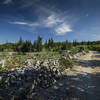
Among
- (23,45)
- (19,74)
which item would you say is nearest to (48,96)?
(19,74)

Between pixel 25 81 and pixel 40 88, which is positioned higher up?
pixel 25 81

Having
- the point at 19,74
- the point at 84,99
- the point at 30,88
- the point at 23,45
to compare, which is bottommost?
the point at 84,99

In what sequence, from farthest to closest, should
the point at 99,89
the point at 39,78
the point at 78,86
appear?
the point at 39,78 < the point at 78,86 < the point at 99,89

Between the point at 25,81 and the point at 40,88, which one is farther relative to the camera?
the point at 25,81

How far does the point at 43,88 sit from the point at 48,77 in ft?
2.11

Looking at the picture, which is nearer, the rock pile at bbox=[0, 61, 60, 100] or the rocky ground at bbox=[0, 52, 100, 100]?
the rocky ground at bbox=[0, 52, 100, 100]

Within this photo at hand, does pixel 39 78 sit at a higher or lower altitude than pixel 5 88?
higher

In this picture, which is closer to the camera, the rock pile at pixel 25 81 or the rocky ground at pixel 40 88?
the rocky ground at pixel 40 88

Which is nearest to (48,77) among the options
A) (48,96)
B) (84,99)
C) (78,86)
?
(48,96)

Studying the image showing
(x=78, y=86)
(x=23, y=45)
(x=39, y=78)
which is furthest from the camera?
(x=23, y=45)

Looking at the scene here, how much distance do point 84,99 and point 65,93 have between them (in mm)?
697

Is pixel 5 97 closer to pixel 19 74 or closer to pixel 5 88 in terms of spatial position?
pixel 5 88

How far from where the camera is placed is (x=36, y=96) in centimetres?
292

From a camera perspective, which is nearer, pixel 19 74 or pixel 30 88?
pixel 30 88
